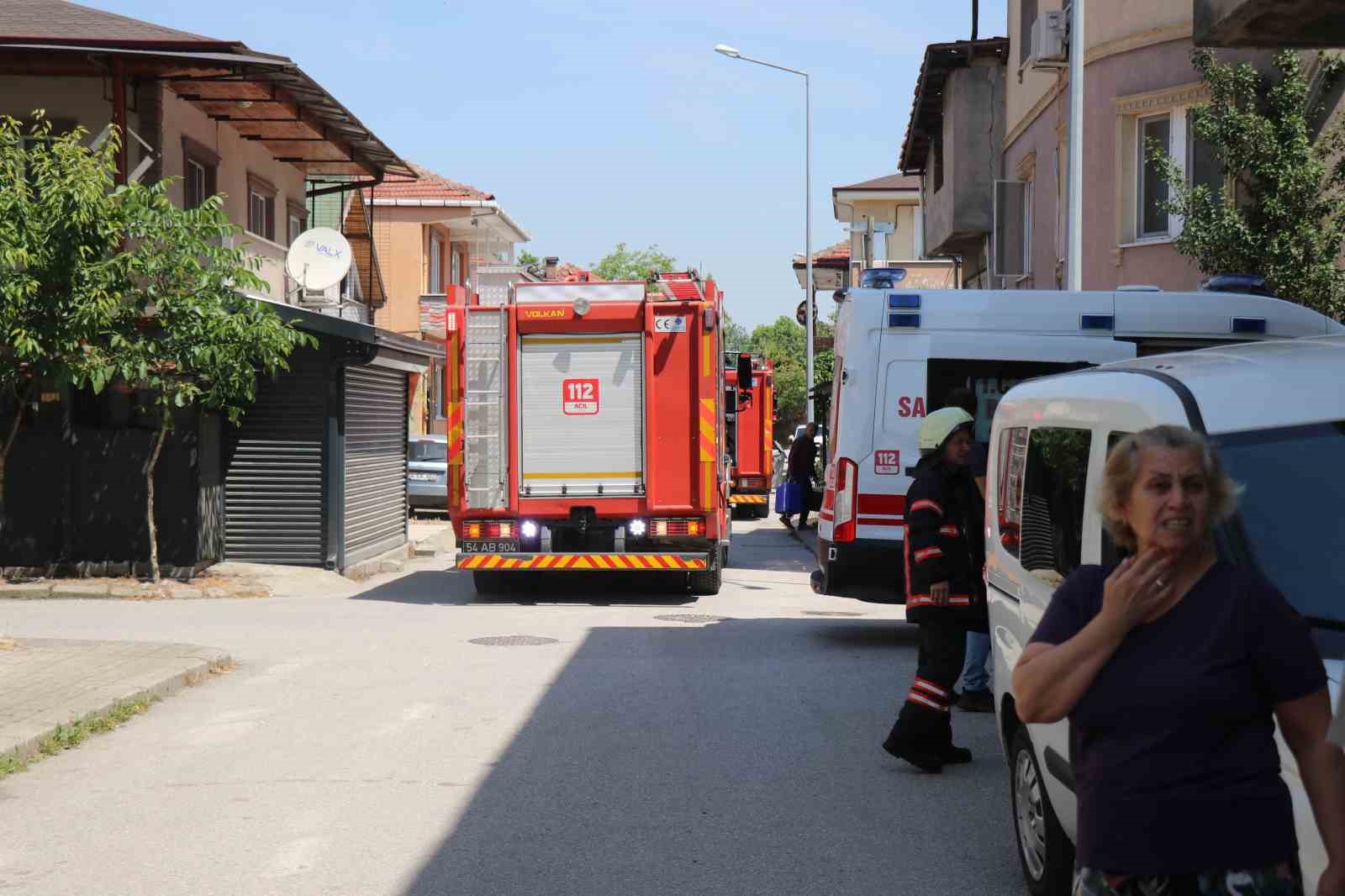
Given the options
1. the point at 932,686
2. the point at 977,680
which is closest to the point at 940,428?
the point at 932,686

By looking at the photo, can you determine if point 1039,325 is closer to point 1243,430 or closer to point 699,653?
point 699,653

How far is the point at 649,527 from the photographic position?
1614 cm

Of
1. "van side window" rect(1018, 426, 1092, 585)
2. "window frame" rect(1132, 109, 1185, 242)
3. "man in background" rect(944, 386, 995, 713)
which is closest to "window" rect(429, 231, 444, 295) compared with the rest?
"window frame" rect(1132, 109, 1185, 242)

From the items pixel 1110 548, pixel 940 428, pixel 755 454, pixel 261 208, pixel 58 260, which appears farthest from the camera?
pixel 755 454

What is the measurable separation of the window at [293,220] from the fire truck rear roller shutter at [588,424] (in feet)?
35.1

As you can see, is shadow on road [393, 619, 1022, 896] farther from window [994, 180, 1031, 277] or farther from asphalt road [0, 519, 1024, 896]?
window [994, 180, 1031, 277]

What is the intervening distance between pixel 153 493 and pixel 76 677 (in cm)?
768

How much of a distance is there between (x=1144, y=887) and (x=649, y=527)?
1304 centimetres

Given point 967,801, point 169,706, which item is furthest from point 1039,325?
point 169,706

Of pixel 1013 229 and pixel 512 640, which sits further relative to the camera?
pixel 1013 229

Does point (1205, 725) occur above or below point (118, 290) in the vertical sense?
below

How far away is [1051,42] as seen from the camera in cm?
1802

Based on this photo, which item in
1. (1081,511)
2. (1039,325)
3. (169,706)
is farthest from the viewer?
(1039,325)

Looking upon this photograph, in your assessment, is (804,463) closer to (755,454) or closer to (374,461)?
(755,454)
